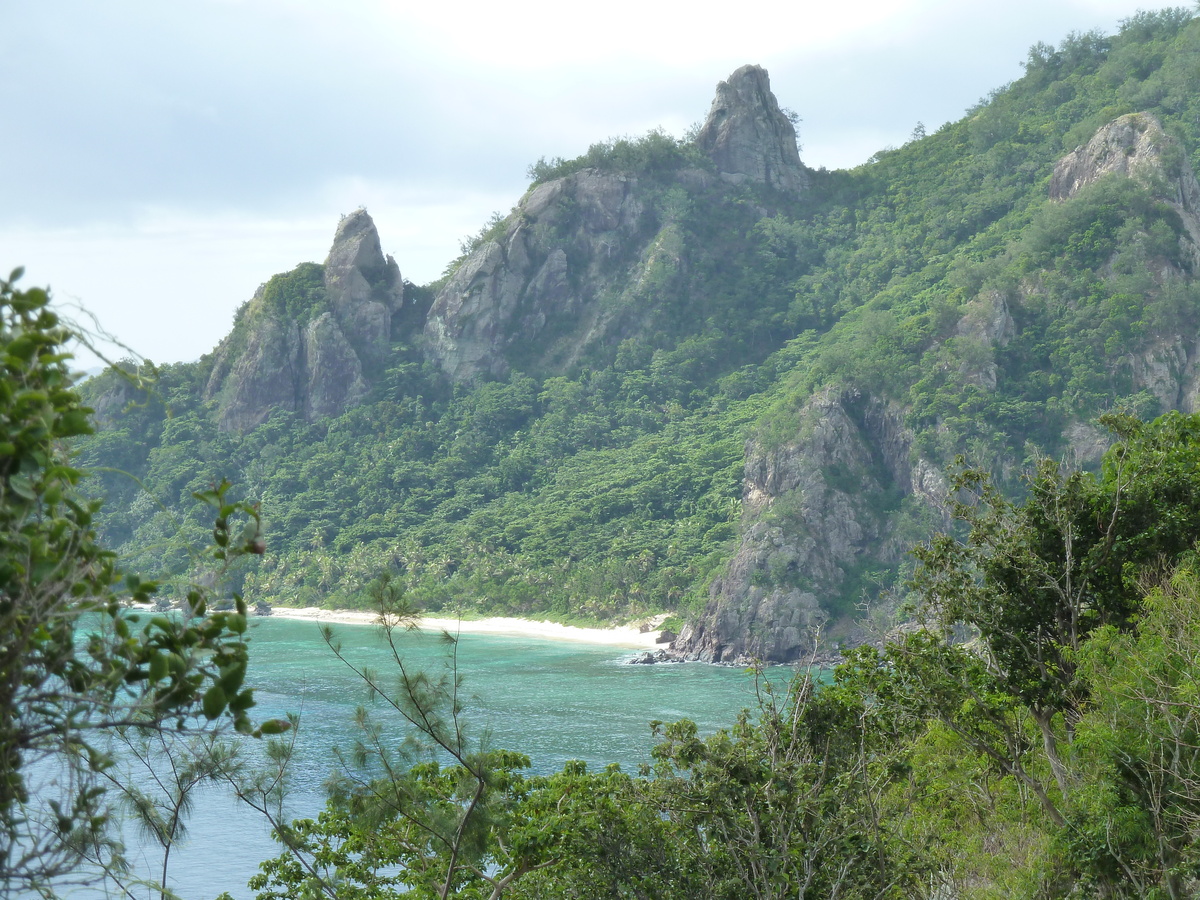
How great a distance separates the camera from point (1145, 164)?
6750 cm

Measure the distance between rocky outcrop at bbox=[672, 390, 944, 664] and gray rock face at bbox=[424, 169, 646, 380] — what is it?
3547 cm

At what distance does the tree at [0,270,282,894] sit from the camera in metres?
2.30

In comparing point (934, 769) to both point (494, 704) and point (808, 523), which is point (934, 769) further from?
point (808, 523)

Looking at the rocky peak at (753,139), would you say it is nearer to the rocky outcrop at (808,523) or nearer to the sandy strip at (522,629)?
the rocky outcrop at (808,523)

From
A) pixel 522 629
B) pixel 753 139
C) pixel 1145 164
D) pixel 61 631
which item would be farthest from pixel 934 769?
pixel 753 139

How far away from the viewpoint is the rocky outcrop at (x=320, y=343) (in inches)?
3775

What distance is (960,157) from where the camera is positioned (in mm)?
90562

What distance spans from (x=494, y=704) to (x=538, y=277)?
200ft

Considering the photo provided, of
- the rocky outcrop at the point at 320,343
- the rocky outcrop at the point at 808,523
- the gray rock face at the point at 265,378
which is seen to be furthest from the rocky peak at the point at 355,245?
the rocky outcrop at the point at 808,523

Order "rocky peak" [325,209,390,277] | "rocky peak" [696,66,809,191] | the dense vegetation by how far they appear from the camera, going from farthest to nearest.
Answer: "rocky peak" [696,66,809,191]
"rocky peak" [325,209,390,277]
the dense vegetation

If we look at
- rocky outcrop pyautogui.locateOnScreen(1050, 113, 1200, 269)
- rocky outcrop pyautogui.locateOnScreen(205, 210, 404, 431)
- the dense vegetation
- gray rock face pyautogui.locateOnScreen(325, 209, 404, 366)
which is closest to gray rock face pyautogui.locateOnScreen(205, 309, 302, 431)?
rocky outcrop pyautogui.locateOnScreen(205, 210, 404, 431)

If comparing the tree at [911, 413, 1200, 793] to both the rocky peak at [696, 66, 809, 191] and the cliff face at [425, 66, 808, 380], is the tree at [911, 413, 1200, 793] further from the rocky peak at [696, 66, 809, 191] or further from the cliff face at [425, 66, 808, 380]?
the rocky peak at [696, 66, 809, 191]

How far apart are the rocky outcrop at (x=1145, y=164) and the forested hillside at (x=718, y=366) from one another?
0.24 meters

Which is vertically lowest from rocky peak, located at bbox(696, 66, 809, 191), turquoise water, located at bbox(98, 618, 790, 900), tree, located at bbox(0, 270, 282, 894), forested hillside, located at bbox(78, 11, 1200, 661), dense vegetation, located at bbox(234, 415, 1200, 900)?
turquoise water, located at bbox(98, 618, 790, 900)
